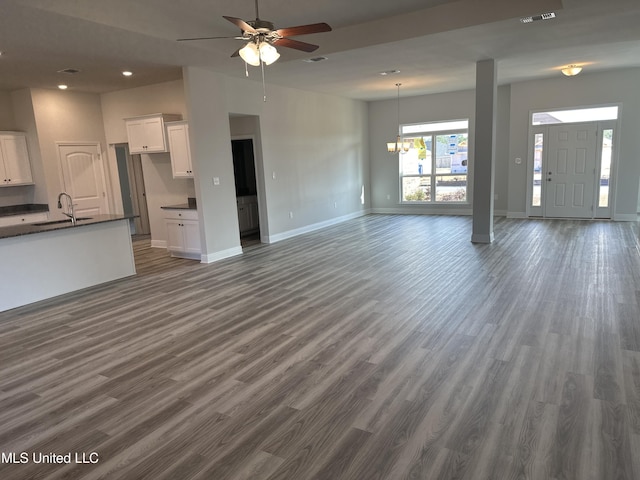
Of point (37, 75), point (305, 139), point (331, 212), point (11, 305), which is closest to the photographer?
point (11, 305)

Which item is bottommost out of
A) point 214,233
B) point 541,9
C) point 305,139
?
point 214,233

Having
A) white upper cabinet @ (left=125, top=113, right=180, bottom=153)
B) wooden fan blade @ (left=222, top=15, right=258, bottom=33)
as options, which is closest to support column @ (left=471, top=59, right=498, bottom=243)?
wooden fan blade @ (left=222, top=15, right=258, bottom=33)

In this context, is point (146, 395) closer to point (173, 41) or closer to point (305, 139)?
point (173, 41)

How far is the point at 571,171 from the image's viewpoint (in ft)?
28.6

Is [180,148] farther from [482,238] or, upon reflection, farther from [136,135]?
[482,238]

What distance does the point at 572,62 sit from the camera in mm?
7066

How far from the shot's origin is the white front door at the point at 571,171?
850cm

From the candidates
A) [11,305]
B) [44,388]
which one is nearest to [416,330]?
[44,388]

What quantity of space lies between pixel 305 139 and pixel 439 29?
428 centimetres

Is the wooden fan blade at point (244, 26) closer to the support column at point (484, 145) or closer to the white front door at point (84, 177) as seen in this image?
the support column at point (484, 145)

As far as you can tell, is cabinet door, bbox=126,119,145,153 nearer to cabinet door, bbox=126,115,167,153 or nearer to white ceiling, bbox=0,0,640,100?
cabinet door, bbox=126,115,167,153

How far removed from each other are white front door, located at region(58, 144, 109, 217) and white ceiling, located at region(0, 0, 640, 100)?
120cm

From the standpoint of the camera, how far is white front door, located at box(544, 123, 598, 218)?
850 cm

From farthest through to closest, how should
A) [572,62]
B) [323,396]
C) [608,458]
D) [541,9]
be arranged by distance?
[572,62] < [541,9] < [323,396] < [608,458]
